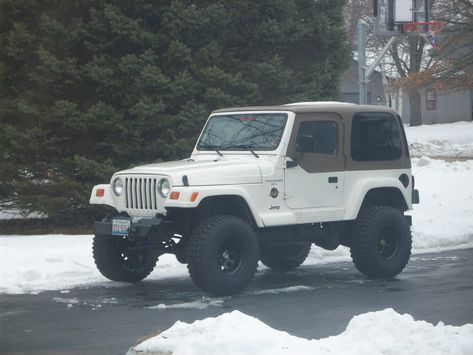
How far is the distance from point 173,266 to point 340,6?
8284mm

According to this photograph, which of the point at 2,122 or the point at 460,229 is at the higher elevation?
the point at 2,122

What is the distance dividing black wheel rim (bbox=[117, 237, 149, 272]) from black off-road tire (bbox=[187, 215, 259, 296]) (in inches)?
52.4

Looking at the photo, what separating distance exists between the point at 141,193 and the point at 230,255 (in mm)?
1274

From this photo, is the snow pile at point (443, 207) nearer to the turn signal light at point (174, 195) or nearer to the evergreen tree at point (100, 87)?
the evergreen tree at point (100, 87)

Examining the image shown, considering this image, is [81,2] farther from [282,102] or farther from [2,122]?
[282,102]

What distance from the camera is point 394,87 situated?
49.4 m

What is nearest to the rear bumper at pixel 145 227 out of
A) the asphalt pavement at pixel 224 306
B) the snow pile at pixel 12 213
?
the asphalt pavement at pixel 224 306

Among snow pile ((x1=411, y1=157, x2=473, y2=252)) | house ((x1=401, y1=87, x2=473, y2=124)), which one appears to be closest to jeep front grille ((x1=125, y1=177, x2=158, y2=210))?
snow pile ((x1=411, y1=157, x2=473, y2=252))

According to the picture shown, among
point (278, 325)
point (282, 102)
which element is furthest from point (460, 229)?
point (278, 325)

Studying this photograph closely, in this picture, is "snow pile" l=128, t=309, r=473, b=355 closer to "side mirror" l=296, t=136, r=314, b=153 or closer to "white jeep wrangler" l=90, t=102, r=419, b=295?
"white jeep wrangler" l=90, t=102, r=419, b=295

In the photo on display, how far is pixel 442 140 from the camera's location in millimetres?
51594

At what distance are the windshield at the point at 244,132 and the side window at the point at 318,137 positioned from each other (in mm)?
272

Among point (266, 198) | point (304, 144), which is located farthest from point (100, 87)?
point (266, 198)

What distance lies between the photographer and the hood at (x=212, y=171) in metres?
11.6
